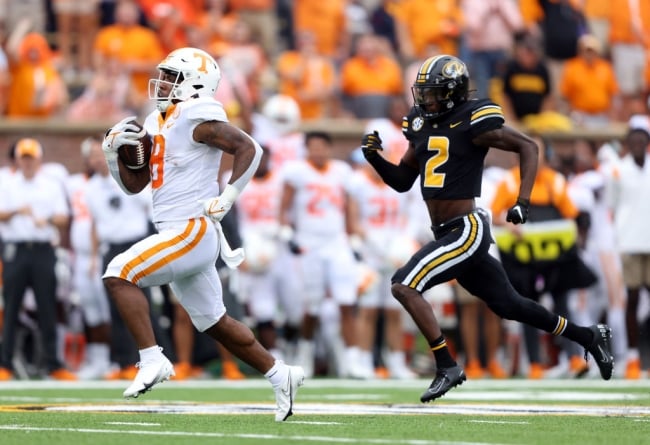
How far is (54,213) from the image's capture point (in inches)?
533

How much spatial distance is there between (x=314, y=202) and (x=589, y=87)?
16.6ft

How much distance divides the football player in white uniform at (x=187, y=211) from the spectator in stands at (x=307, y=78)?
828cm

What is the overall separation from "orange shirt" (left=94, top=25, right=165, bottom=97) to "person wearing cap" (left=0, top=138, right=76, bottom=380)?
2.62m

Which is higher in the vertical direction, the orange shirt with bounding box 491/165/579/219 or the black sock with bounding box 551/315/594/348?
the orange shirt with bounding box 491/165/579/219

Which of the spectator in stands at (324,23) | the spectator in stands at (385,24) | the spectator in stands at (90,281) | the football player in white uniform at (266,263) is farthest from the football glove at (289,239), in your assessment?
the spectator in stands at (385,24)

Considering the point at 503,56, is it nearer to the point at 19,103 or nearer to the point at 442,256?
the point at 19,103

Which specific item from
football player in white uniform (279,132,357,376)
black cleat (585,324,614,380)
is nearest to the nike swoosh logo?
black cleat (585,324,614,380)

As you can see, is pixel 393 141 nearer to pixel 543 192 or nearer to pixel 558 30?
pixel 543 192

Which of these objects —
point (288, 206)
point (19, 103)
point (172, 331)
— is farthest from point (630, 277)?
point (19, 103)

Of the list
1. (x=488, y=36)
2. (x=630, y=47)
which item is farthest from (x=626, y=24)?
(x=488, y=36)

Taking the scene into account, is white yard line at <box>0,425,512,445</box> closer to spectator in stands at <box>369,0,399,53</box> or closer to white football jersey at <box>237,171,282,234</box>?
white football jersey at <box>237,171,282,234</box>

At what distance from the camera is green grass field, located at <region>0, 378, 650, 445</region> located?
23.9ft

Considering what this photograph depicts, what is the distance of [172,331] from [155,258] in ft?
20.0

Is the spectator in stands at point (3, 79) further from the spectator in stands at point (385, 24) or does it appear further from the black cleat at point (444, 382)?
the black cleat at point (444, 382)
